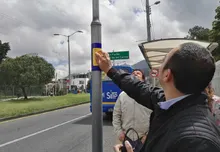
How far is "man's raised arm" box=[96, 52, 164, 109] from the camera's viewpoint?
7.38 ft

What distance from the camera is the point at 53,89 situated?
49594 millimetres

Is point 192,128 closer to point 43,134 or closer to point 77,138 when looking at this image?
point 77,138

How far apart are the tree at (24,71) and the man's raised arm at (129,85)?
29713 millimetres

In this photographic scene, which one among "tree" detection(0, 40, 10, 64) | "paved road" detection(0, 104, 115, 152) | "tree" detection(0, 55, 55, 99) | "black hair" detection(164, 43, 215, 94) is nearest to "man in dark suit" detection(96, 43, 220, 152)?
"black hair" detection(164, 43, 215, 94)

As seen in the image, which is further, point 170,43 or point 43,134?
point 43,134

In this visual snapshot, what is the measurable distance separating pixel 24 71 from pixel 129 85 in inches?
1209

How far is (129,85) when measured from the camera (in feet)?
7.50

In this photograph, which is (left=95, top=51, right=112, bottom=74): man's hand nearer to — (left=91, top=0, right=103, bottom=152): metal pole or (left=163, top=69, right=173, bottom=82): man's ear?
(left=91, top=0, right=103, bottom=152): metal pole

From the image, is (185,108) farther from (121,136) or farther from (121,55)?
(121,55)

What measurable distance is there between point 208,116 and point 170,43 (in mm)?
5735

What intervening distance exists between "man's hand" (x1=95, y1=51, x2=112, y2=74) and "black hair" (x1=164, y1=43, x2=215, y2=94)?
901 millimetres

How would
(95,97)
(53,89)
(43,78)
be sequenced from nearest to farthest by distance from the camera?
(95,97) < (43,78) < (53,89)

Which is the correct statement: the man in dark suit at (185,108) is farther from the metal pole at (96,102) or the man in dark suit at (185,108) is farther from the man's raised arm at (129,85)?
the metal pole at (96,102)

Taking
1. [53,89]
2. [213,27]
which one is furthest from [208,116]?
[53,89]
